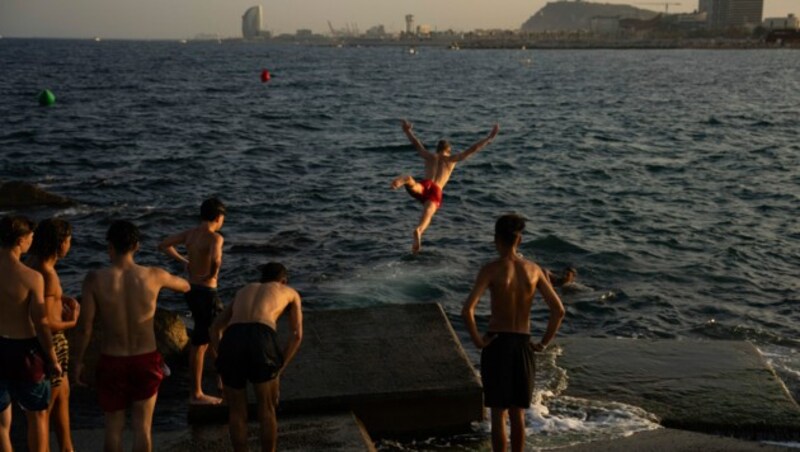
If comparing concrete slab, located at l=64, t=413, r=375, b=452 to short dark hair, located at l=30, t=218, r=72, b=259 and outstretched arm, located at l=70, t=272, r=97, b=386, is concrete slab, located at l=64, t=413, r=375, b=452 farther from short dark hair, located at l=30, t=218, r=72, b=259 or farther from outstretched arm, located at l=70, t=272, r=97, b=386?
short dark hair, located at l=30, t=218, r=72, b=259

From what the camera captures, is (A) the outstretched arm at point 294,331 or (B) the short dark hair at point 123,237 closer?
(B) the short dark hair at point 123,237

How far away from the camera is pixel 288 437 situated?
809 centimetres

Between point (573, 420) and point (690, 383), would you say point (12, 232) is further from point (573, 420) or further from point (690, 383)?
point (690, 383)

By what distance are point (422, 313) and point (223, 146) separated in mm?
33138

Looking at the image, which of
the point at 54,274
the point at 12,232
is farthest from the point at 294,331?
the point at 12,232

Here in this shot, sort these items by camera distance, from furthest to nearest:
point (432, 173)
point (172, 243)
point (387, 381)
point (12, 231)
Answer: point (432, 173)
point (387, 381)
point (172, 243)
point (12, 231)

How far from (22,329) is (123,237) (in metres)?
1.02

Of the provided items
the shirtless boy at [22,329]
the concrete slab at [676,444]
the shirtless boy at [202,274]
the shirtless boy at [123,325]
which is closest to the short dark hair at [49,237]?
the shirtless boy at [22,329]

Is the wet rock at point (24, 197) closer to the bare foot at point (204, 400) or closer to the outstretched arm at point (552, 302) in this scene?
the bare foot at point (204, 400)

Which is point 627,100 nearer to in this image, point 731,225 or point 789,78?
point 789,78

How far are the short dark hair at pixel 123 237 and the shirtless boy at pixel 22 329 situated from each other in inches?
23.0

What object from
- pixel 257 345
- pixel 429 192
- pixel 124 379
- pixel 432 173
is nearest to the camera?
pixel 124 379

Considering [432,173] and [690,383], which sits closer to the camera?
[690,383]

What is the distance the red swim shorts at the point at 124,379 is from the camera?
6.77m
